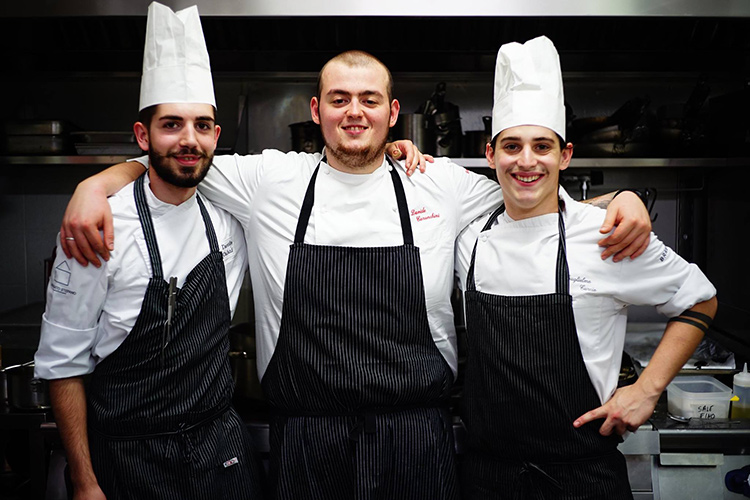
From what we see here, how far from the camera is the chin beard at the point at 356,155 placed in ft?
5.61

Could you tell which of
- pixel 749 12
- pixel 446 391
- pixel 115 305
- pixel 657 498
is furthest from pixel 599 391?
pixel 749 12

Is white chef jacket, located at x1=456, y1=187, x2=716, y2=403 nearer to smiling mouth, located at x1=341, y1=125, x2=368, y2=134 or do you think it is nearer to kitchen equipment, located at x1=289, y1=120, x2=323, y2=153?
smiling mouth, located at x1=341, y1=125, x2=368, y2=134

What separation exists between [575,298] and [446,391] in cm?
45

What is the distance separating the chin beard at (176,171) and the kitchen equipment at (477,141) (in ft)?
4.38

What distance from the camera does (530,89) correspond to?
1.62 m

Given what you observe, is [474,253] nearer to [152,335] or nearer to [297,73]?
[152,335]

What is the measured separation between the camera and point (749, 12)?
2.11 m

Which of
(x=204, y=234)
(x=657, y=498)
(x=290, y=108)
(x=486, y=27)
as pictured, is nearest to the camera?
(x=204, y=234)

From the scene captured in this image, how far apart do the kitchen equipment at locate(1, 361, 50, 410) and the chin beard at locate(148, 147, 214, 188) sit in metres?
0.96

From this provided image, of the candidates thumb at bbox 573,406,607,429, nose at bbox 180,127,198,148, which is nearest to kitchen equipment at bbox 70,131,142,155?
nose at bbox 180,127,198,148

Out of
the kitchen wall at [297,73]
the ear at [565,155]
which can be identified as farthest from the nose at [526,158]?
the kitchen wall at [297,73]

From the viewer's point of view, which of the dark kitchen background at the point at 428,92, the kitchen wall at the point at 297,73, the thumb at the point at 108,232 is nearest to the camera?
the thumb at the point at 108,232

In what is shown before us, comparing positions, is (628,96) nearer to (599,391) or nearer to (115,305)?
(599,391)

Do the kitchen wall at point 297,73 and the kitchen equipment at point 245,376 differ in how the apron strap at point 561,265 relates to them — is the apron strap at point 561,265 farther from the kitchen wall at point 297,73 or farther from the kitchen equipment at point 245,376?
the kitchen wall at point 297,73
